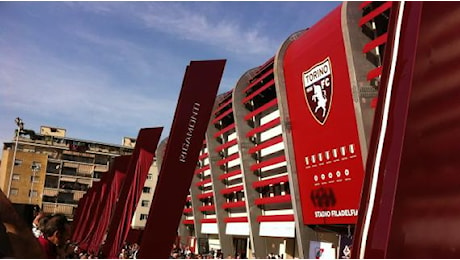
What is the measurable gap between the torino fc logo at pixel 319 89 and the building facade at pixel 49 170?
52147 mm

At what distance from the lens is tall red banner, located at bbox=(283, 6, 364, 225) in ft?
72.0

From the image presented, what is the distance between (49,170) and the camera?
73.8 m

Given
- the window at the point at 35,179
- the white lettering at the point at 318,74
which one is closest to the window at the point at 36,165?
the window at the point at 35,179

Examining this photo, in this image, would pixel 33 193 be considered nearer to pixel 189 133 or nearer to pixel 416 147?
pixel 189 133

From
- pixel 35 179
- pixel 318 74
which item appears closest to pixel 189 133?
pixel 318 74

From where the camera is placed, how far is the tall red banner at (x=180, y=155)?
8766 millimetres

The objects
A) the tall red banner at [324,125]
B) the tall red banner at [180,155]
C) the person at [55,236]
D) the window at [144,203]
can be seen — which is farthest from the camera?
the window at [144,203]

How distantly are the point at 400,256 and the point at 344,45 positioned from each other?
19686 mm

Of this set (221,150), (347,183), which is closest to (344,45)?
(347,183)

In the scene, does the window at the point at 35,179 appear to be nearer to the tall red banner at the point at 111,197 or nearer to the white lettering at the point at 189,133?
the tall red banner at the point at 111,197

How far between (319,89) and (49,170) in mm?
60333

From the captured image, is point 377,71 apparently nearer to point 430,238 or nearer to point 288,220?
point 288,220

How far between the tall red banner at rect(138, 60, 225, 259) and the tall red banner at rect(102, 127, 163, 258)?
21.6ft

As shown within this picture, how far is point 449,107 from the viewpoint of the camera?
3.50m
